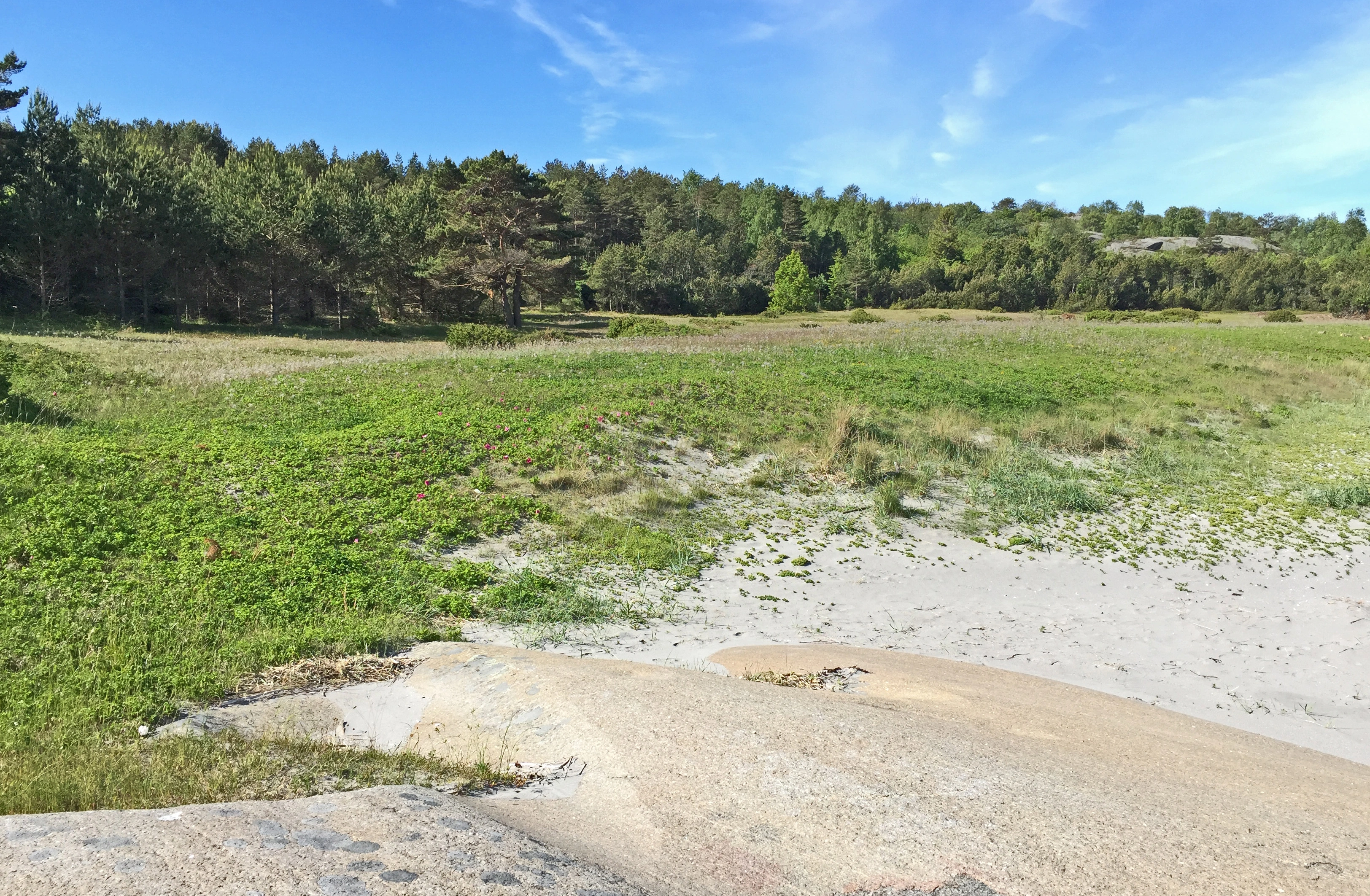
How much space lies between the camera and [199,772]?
4840 mm

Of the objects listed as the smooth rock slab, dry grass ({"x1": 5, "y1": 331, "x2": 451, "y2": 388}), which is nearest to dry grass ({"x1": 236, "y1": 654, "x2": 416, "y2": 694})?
the smooth rock slab

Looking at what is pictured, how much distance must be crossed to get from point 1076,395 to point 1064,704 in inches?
720

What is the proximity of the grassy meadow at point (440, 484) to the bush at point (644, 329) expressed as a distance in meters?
16.3

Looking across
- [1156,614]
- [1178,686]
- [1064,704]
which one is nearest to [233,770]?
[1064,704]

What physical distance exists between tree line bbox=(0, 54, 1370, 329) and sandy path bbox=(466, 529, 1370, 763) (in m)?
41.8

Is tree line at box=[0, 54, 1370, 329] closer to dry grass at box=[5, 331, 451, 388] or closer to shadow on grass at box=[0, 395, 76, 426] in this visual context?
dry grass at box=[5, 331, 451, 388]

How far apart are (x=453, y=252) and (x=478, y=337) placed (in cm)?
1776

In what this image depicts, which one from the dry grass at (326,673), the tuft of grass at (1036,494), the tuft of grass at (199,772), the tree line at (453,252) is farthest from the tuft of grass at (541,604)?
the tree line at (453,252)

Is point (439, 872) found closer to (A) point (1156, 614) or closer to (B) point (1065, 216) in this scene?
(A) point (1156, 614)

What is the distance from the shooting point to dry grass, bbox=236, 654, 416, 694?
695cm

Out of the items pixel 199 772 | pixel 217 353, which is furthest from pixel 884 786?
pixel 217 353

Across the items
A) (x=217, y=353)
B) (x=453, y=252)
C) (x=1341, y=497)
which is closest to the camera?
(x=1341, y=497)

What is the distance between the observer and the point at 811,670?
27.3ft

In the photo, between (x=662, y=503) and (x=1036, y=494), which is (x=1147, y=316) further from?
(x=662, y=503)
